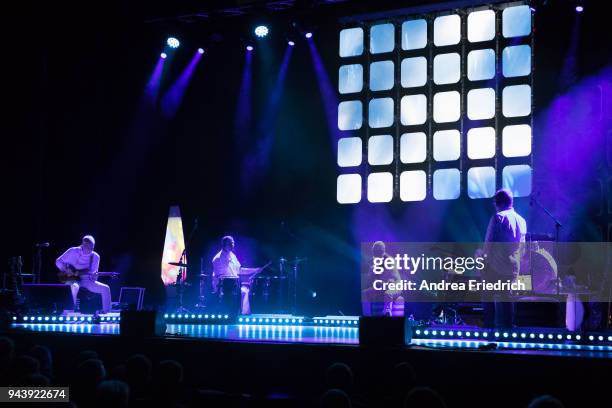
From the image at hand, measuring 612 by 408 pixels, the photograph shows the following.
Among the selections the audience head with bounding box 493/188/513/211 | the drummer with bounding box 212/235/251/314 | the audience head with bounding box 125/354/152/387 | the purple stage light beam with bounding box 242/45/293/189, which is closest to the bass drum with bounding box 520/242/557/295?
the audience head with bounding box 493/188/513/211

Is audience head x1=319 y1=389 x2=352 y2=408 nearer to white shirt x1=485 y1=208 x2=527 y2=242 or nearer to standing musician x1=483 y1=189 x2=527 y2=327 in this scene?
standing musician x1=483 y1=189 x2=527 y2=327

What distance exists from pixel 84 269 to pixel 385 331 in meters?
6.62

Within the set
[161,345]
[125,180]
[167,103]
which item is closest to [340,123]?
[167,103]

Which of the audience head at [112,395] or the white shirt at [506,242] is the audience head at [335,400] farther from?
the white shirt at [506,242]

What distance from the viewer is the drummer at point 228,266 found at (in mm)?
10422

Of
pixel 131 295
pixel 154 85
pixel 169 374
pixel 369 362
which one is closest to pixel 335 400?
pixel 169 374

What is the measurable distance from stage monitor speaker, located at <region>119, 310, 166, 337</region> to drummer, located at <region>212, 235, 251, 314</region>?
4.70m

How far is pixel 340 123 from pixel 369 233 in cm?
186

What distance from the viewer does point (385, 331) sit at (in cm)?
484

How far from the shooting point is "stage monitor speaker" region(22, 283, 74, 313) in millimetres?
10133

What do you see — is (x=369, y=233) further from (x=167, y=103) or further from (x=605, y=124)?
(x=167, y=103)

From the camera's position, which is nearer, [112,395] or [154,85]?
[112,395]

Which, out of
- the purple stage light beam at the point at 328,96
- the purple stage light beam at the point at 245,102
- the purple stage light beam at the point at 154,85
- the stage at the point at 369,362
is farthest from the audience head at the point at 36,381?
the purple stage light beam at the point at 154,85

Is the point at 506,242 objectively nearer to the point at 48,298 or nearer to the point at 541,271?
the point at 541,271
